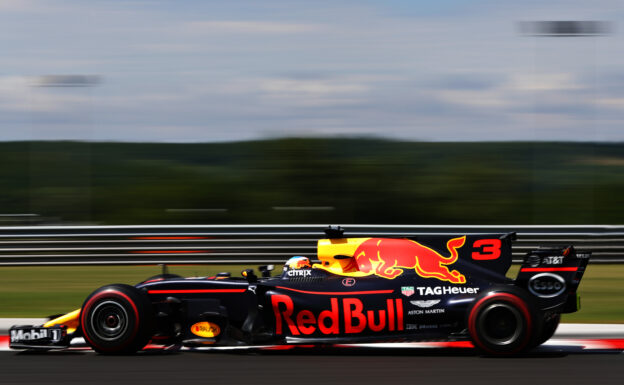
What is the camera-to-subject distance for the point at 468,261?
8305 mm

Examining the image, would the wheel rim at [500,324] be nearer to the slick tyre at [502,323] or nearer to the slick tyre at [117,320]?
the slick tyre at [502,323]

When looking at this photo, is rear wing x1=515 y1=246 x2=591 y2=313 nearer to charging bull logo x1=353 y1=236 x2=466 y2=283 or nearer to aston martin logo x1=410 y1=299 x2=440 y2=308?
charging bull logo x1=353 y1=236 x2=466 y2=283

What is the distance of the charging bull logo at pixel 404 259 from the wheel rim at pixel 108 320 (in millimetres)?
2174

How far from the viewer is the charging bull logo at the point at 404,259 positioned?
8.20 metres

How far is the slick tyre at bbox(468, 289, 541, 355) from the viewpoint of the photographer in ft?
25.6

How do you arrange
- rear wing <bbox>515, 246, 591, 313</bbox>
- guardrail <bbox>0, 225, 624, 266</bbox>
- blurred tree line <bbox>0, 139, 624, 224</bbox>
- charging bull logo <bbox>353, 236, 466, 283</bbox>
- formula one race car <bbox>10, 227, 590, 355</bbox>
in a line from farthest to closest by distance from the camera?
blurred tree line <bbox>0, 139, 624, 224</bbox>
guardrail <bbox>0, 225, 624, 266</bbox>
charging bull logo <bbox>353, 236, 466, 283</bbox>
rear wing <bbox>515, 246, 591, 313</bbox>
formula one race car <bbox>10, 227, 590, 355</bbox>

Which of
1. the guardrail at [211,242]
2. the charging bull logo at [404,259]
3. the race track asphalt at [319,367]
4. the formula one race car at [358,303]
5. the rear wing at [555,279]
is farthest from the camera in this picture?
the guardrail at [211,242]

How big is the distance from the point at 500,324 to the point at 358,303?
1.23 m

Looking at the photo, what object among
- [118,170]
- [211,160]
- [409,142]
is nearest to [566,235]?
[409,142]

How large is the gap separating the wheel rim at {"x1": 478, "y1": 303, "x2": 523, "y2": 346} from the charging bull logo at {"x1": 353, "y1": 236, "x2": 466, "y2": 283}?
1.45 ft

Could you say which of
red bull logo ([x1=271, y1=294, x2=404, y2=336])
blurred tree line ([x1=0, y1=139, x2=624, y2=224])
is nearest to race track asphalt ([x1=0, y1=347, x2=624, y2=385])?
red bull logo ([x1=271, y1=294, x2=404, y2=336])

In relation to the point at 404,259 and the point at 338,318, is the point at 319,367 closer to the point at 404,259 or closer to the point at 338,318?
the point at 338,318

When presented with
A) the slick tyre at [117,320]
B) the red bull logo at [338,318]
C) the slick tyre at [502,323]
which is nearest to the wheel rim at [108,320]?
the slick tyre at [117,320]

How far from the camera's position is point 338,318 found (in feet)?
26.5
